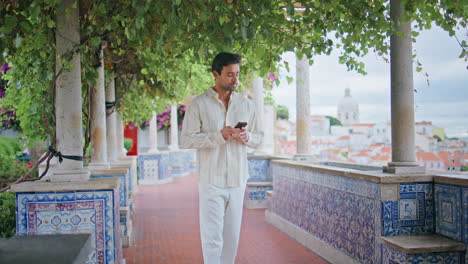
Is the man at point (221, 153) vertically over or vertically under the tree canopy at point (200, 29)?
under

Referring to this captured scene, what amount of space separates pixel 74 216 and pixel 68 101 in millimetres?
997

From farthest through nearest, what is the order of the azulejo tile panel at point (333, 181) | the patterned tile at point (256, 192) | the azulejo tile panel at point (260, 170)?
the azulejo tile panel at point (260, 170), the patterned tile at point (256, 192), the azulejo tile panel at point (333, 181)

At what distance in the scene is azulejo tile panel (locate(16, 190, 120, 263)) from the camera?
3619 mm

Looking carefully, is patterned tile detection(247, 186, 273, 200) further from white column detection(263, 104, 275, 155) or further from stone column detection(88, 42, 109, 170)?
stone column detection(88, 42, 109, 170)

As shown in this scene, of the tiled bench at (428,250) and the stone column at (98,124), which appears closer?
the tiled bench at (428,250)

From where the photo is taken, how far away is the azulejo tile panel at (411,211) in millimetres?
3857

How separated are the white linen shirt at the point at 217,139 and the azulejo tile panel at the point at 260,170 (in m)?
6.07

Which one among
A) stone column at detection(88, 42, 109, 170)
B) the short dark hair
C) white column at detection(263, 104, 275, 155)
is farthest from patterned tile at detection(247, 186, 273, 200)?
the short dark hair

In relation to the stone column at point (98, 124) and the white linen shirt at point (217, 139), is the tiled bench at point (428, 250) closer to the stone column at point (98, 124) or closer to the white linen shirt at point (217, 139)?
the white linen shirt at point (217, 139)

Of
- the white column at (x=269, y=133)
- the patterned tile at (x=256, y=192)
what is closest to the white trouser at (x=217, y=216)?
the white column at (x=269, y=133)

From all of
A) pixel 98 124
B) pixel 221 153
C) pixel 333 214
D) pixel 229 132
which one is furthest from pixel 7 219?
pixel 333 214

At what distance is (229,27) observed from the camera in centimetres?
327

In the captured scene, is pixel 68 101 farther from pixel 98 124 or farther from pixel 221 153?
pixel 98 124

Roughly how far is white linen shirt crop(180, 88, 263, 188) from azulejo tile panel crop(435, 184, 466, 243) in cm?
162
